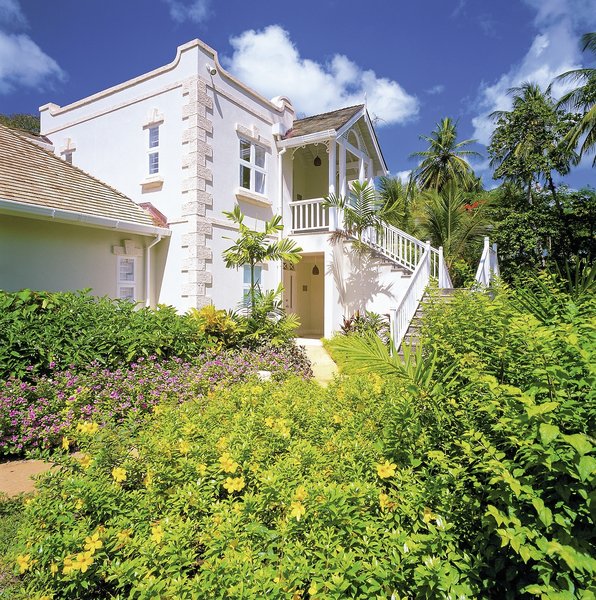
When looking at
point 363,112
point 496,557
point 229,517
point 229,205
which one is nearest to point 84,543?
point 229,517

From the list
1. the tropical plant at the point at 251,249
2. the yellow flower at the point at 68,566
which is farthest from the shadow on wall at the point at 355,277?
the yellow flower at the point at 68,566

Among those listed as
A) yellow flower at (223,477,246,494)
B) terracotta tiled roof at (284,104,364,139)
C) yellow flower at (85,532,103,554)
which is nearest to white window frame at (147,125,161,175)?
terracotta tiled roof at (284,104,364,139)

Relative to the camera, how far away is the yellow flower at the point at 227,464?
2.45 metres

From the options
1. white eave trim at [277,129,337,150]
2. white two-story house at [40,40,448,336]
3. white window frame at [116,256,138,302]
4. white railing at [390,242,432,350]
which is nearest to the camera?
white railing at [390,242,432,350]

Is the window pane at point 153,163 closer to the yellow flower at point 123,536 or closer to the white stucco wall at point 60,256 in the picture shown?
the white stucco wall at point 60,256

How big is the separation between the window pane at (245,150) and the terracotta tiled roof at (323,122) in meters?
1.78

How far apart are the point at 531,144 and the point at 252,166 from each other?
13.4m

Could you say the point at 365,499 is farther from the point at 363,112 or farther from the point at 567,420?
the point at 363,112

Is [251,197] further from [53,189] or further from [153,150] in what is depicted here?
[53,189]

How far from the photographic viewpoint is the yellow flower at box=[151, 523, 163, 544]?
2082mm

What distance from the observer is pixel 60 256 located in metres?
8.77

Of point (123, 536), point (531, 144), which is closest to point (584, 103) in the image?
point (531, 144)

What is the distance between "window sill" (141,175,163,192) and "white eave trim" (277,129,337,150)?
4.07 m

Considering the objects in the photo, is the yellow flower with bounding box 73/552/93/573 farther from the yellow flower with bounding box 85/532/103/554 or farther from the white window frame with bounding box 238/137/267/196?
the white window frame with bounding box 238/137/267/196
